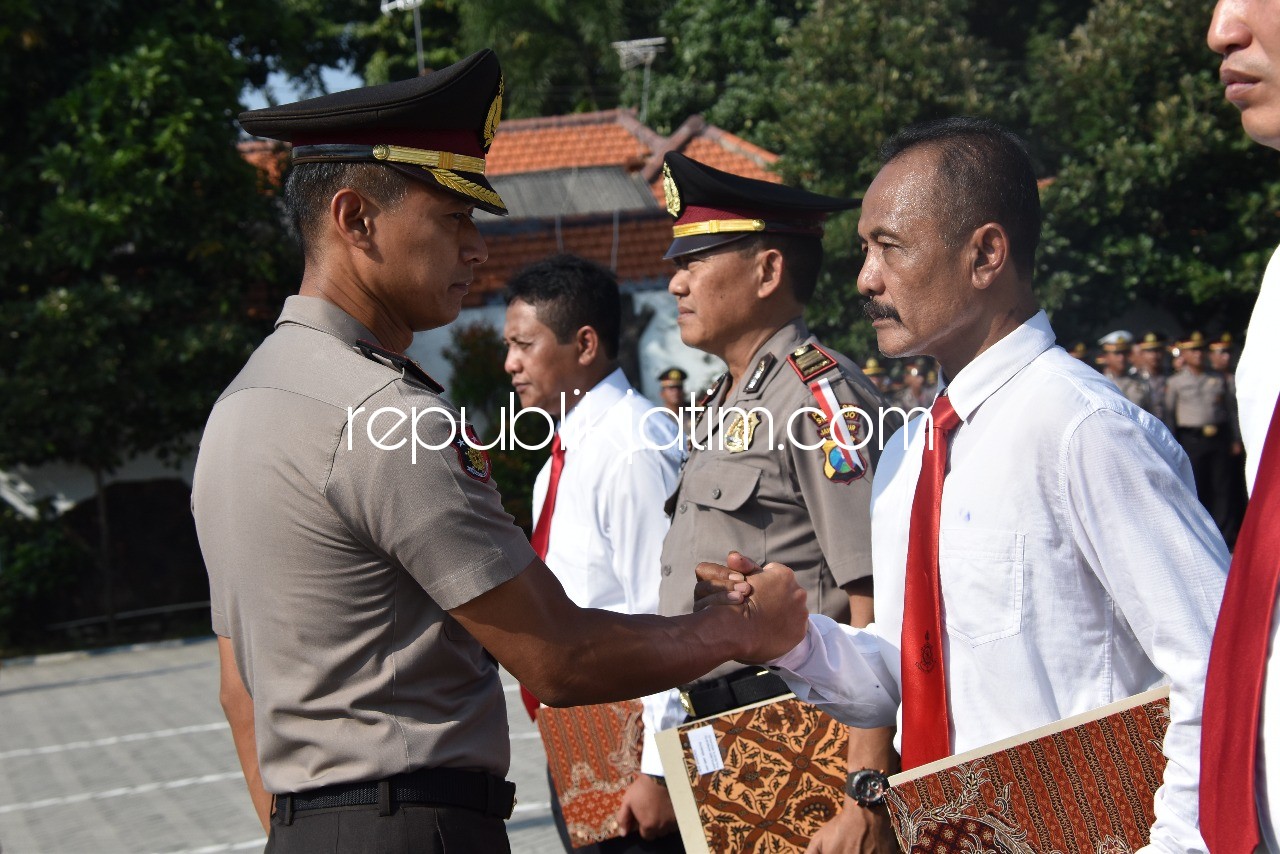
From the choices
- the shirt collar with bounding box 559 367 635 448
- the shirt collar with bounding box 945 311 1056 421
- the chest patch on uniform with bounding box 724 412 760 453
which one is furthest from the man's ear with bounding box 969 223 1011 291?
the shirt collar with bounding box 559 367 635 448

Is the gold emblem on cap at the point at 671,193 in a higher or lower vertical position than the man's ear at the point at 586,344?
higher

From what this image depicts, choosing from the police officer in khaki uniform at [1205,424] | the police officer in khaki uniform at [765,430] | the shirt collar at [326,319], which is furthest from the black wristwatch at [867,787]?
the police officer in khaki uniform at [1205,424]

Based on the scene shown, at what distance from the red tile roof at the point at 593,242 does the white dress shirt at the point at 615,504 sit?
1318 centimetres

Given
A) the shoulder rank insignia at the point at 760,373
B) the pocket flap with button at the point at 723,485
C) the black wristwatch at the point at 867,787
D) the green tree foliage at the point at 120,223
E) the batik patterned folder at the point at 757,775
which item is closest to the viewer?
the black wristwatch at the point at 867,787

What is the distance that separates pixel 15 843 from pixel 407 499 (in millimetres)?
5221

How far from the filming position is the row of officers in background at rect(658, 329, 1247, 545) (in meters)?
14.0

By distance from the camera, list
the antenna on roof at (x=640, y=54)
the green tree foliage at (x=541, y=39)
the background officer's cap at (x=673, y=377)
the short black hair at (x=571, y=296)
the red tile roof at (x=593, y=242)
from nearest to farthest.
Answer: the short black hair at (x=571, y=296) < the background officer's cap at (x=673, y=377) < the red tile roof at (x=593, y=242) < the antenna on roof at (x=640, y=54) < the green tree foliage at (x=541, y=39)

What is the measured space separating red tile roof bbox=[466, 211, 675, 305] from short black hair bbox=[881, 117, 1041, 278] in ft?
48.2

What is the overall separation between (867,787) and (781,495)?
0.77m

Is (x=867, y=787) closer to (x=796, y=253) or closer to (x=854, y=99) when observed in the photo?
(x=796, y=253)

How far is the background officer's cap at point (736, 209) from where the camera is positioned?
11.7 feet

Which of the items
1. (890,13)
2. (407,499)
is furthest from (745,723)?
(890,13)

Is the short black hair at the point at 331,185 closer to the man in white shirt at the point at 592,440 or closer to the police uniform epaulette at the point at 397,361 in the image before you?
the police uniform epaulette at the point at 397,361

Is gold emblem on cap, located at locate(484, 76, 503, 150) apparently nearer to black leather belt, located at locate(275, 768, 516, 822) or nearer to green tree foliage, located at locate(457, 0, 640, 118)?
black leather belt, located at locate(275, 768, 516, 822)
